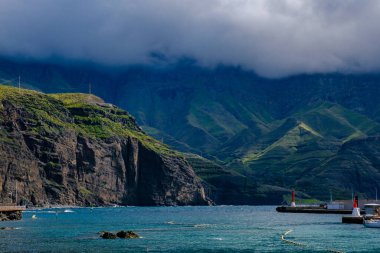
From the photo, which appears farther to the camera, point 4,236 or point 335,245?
point 4,236

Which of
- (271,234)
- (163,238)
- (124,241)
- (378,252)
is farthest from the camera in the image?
(271,234)

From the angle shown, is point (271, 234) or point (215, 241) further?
point (271, 234)

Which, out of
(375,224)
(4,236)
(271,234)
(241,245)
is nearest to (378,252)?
(241,245)

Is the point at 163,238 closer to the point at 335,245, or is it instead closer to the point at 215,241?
the point at 215,241

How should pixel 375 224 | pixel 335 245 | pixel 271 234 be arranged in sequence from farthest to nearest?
1. pixel 375 224
2. pixel 271 234
3. pixel 335 245

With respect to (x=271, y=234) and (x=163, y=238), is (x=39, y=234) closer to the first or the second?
(x=163, y=238)

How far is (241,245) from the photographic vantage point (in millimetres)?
137875

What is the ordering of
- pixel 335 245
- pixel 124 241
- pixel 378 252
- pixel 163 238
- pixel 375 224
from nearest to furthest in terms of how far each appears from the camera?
pixel 378 252 → pixel 335 245 → pixel 124 241 → pixel 163 238 → pixel 375 224

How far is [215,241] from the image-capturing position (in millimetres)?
148125

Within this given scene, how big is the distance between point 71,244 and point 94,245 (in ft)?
19.1

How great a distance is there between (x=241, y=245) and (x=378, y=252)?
87.4 feet

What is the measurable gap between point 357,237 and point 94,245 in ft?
178

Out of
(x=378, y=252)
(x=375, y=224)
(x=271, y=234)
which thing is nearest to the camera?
(x=378, y=252)

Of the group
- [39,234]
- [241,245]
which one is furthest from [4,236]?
[241,245]
